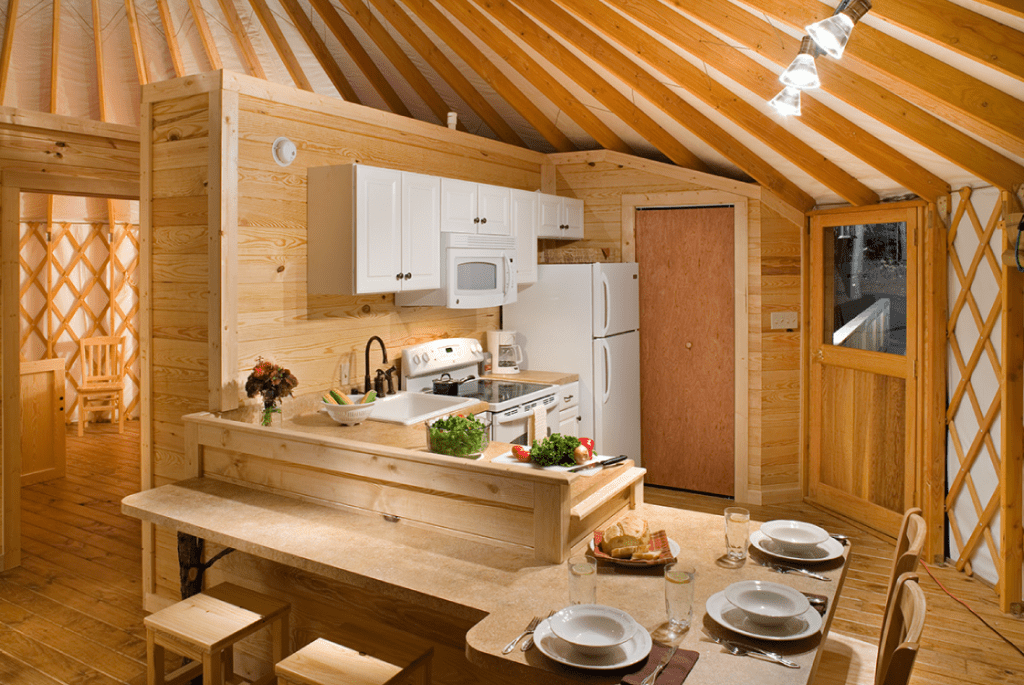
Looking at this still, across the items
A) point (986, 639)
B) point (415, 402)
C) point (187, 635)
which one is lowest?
point (986, 639)

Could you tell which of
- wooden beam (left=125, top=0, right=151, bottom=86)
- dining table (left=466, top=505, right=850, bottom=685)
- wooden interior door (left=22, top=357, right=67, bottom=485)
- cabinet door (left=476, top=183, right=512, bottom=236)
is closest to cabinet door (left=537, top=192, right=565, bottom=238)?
cabinet door (left=476, top=183, right=512, bottom=236)

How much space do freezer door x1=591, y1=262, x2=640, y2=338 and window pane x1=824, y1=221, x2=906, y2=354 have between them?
125 cm

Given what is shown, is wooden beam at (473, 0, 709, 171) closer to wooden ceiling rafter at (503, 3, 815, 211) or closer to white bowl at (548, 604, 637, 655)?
wooden ceiling rafter at (503, 3, 815, 211)

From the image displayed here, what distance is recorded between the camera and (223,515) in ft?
9.30

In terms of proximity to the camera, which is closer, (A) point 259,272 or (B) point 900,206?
(A) point 259,272

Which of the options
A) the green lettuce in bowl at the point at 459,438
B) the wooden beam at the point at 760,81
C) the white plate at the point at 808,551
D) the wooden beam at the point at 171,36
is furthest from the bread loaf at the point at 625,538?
the wooden beam at the point at 171,36

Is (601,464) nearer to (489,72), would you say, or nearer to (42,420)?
(489,72)

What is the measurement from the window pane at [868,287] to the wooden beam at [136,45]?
426 centimetres

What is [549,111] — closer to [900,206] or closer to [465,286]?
[465,286]

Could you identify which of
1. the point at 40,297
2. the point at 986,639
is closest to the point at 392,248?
the point at 986,639

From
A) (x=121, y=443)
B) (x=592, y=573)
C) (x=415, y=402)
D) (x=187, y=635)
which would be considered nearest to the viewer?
(x=592, y=573)

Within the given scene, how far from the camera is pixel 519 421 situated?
4367 millimetres

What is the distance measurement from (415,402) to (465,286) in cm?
72

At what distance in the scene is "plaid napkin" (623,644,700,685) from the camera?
5.50 ft
